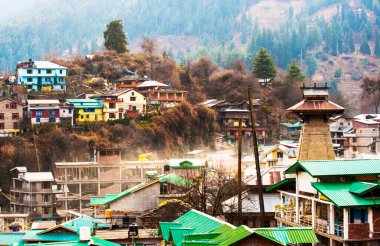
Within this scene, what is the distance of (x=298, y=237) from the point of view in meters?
34.0

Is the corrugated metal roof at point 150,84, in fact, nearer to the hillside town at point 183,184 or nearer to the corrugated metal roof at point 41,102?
the hillside town at point 183,184

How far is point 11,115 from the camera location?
111 metres

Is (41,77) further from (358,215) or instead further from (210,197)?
(358,215)

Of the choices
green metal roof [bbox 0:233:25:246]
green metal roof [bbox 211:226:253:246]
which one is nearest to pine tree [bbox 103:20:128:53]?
green metal roof [bbox 0:233:25:246]

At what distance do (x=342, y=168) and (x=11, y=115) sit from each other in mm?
76576

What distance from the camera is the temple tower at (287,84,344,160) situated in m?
49.3

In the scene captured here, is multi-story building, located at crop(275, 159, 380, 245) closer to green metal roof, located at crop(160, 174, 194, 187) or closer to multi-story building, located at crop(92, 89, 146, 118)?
green metal roof, located at crop(160, 174, 194, 187)

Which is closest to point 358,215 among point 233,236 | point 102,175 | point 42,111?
point 233,236

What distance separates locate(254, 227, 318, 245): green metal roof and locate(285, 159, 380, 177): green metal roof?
508 cm

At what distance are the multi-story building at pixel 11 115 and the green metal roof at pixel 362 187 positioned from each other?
7684cm

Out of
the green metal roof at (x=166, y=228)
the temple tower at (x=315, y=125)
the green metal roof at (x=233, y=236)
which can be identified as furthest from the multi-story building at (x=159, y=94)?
the green metal roof at (x=233, y=236)

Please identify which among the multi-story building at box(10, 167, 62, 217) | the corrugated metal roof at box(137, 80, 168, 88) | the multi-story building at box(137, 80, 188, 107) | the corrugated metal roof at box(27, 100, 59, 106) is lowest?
the multi-story building at box(10, 167, 62, 217)

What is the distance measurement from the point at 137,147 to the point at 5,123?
15.6 metres

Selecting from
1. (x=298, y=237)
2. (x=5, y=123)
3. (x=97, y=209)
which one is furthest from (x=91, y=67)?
(x=298, y=237)
